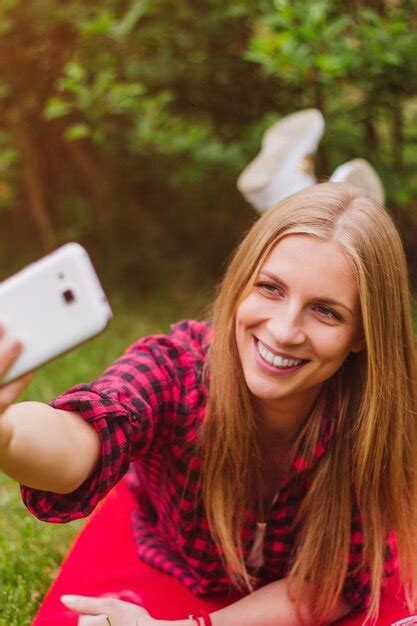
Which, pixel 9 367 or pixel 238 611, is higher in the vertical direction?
pixel 9 367

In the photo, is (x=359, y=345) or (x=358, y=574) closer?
(x=359, y=345)

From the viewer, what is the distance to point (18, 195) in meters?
4.20

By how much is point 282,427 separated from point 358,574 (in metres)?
0.36

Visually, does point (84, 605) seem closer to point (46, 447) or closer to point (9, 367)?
point (46, 447)

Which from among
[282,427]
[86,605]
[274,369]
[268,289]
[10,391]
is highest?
[10,391]

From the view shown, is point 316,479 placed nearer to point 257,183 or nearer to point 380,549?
point 380,549

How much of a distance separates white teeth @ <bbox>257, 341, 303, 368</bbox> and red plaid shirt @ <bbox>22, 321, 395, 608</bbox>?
196mm

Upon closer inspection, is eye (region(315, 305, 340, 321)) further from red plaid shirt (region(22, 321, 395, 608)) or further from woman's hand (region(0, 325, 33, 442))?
woman's hand (region(0, 325, 33, 442))

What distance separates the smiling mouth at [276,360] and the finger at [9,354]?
21.6 inches

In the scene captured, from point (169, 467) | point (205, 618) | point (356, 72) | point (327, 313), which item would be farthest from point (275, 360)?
point (356, 72)

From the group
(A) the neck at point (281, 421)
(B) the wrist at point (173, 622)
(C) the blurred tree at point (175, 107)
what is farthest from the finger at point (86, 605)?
(C) the blurred tree at point (175, 107)

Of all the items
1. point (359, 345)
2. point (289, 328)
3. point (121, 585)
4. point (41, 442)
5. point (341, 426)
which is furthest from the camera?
point (121, 585)

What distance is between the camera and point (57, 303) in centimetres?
110

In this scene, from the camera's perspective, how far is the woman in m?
1.47
